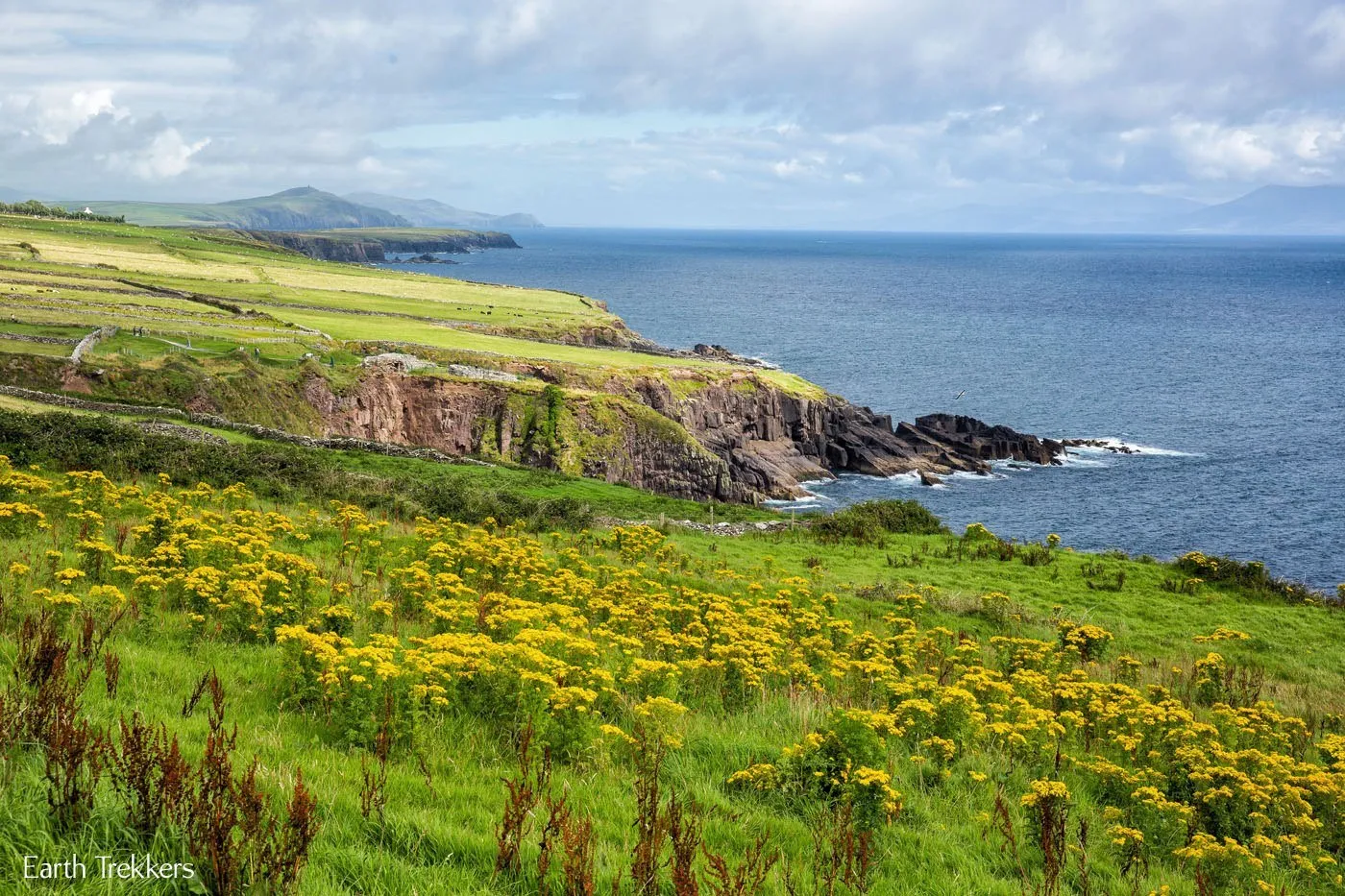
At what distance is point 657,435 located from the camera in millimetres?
58719

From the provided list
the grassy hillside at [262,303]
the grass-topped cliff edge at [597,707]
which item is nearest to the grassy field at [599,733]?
the grass-topped cliff edge at [597,707]

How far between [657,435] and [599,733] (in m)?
49.5

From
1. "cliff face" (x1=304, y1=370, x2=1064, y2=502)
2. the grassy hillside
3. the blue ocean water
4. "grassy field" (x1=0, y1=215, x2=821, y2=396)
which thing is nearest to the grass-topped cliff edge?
"cliff face" (x1=304, y1=370, x2=1064, y2=502)

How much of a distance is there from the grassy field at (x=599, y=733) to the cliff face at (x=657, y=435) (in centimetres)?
3598

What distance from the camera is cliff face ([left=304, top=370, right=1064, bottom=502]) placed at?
54.8m

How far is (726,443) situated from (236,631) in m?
58.5

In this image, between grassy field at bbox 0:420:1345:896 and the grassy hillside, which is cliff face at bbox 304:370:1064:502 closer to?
the grassy hillside

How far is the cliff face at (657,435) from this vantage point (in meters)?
54.8

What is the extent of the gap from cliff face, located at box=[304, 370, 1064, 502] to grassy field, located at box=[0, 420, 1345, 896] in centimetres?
3598

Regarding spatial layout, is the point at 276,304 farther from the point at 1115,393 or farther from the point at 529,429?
the point at 1115,393

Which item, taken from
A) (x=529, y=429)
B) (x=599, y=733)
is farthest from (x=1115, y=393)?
(x=599, y=733)

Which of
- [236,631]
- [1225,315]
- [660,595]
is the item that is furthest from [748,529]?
[1225,315]

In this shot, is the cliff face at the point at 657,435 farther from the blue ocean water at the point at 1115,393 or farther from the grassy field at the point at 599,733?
the grassy field at the point at 599,733

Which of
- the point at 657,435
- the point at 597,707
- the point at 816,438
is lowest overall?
the point at 816,438
